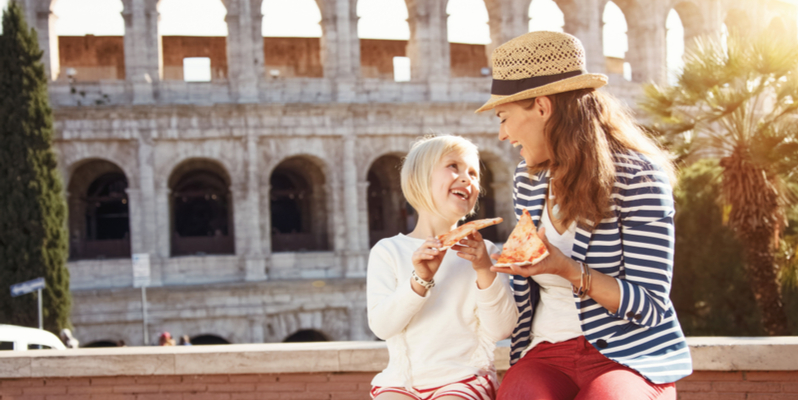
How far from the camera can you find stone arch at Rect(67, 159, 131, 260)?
20016 millimetres

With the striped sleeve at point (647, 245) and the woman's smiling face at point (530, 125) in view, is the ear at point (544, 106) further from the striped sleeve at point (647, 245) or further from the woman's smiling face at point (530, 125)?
the striped sleeve at point (647, 245)

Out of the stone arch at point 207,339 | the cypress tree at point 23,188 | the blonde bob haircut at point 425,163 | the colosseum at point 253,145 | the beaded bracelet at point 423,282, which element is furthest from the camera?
the stone arch at point 207,339

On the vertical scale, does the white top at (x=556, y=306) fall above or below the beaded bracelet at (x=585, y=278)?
below

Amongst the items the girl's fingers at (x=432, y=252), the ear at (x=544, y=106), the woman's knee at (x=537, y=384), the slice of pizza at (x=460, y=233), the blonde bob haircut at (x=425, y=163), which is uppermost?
the ear at (x=544, y=106)

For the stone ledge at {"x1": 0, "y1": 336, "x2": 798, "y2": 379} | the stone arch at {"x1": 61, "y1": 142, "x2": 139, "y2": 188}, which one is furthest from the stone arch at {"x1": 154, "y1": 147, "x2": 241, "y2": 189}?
the stone ledge at {"x1": 0, "y1": 336, "x2": 798, "y2": 379}

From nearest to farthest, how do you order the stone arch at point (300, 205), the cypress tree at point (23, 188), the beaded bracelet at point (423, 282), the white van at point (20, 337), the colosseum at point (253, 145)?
the beaded bracelet at point (423, 282) → the white van at point (20, 337) → the cypress tree at point (23, 188) → the colosseum at point (253, 145) → the stone arch at point (300, 205)

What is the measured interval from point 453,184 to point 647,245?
917mm

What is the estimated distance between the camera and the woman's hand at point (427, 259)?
2795mm

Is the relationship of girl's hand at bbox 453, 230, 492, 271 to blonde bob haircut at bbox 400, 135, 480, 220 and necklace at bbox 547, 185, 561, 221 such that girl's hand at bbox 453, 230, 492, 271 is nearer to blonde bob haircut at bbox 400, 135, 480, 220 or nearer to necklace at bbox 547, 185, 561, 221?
necklace at bbox 547, 185, 561, 221

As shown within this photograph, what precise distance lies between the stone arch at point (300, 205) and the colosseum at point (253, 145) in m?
0.07

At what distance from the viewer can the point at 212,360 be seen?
15.9 feet

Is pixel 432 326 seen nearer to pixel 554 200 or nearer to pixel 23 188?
pixel 554 200

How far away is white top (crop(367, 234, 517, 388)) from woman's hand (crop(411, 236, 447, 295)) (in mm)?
176

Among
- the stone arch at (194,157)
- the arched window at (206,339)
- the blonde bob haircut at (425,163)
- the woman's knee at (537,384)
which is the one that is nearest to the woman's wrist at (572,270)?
the woman's knee at (537,384)
